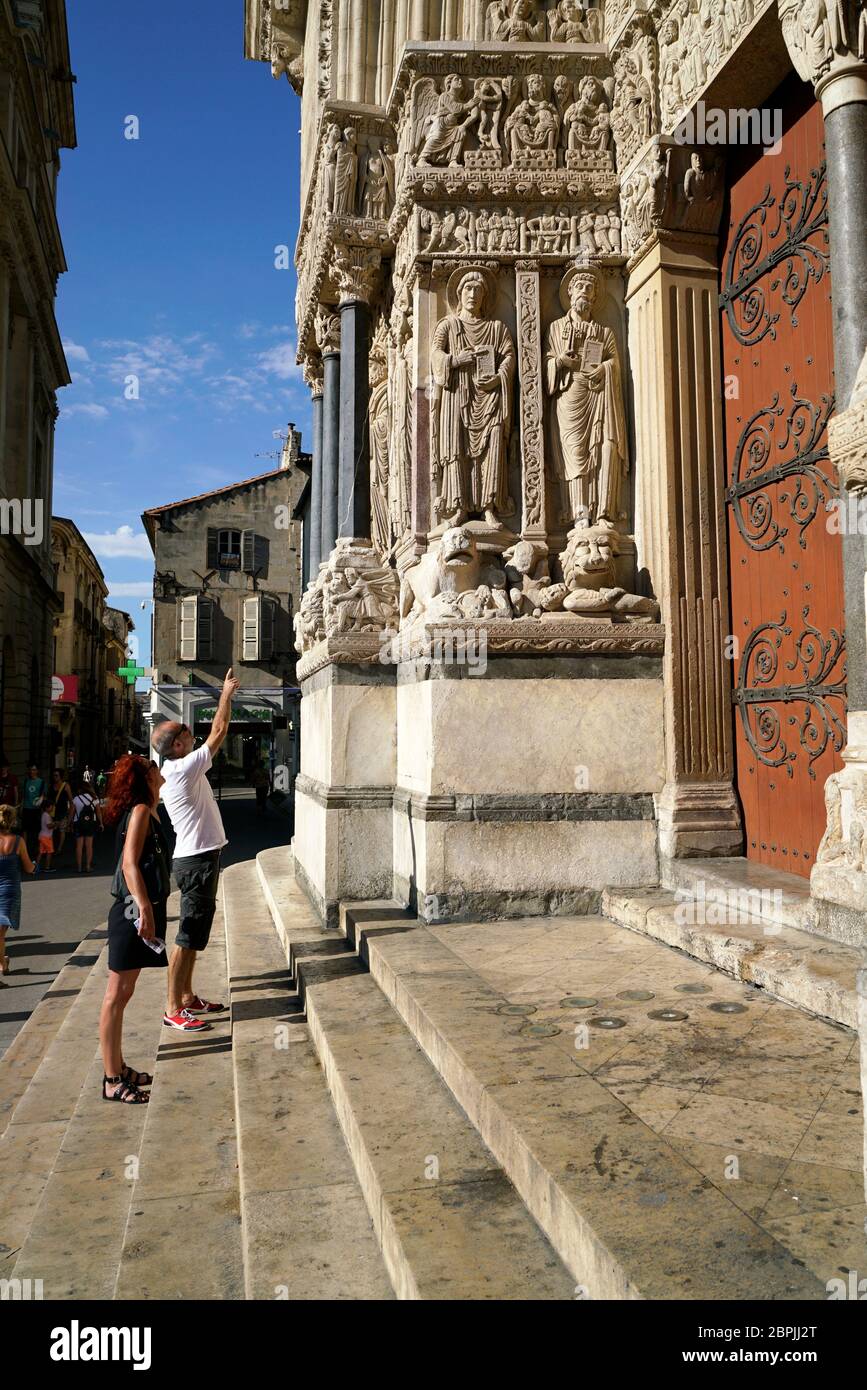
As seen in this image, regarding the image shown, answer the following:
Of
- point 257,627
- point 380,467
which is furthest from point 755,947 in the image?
point 257,627

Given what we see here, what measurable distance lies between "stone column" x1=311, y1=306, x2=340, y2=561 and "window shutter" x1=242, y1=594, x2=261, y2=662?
29.6 meters

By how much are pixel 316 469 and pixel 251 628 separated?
29.6 meters

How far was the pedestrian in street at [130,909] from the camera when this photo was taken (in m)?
4.23

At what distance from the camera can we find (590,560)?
19.1 ft

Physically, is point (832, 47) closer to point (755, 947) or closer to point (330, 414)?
point (755, 947)

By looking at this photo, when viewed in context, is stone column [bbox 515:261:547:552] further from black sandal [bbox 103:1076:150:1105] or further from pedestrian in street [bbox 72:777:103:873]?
pedestrian in street [bbox 72:777:103:873]

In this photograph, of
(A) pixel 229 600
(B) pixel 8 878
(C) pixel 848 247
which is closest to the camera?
(C) pixel 848 247

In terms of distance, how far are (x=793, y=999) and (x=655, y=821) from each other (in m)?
2.15

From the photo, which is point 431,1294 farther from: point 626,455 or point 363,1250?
point 626,455

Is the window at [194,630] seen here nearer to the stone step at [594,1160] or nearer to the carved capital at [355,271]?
the carved capital at [355,271]

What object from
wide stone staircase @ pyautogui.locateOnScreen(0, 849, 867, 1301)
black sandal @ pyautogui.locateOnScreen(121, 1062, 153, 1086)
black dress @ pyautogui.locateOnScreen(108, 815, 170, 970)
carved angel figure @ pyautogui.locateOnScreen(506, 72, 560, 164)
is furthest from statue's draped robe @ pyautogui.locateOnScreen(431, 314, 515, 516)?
black sandal @ pyautogui.locateOnScreen(121, 1062, 153, 1086)

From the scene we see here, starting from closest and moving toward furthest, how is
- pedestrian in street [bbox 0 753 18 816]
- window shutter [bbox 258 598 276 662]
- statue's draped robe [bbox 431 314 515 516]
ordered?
statue's draped robe [bbox 431 314 515 516], pedestrian in street [bbox 0 753 18 816], window shutter [bbox 258 598 276 662]

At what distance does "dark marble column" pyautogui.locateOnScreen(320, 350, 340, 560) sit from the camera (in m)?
8.56

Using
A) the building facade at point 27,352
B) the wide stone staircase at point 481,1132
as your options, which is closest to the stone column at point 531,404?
the wide stone staircase at point 481,1132
